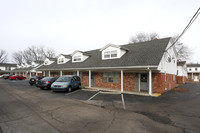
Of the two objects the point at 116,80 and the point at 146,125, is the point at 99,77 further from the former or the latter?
the point at 146,125

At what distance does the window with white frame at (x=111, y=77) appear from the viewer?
1300cm

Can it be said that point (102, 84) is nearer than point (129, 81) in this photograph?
No

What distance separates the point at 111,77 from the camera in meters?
13.4

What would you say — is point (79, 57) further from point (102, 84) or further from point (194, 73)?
point (194, 73)

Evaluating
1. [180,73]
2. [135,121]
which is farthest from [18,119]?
[180,73]

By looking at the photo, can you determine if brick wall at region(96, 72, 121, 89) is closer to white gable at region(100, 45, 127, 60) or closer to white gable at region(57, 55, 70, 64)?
white gable at region(100, 45, 127, 60)

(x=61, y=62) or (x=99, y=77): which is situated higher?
(x=61, y=62)

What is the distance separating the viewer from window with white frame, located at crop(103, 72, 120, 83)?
13.0m

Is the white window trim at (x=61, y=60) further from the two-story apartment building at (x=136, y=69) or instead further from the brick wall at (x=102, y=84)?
the brick wall at (x=102, y=84)

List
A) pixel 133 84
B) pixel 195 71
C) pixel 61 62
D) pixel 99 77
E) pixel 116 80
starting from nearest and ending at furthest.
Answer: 1. pixel 133 84
2. pixel 116 80
3. pixel 99 77
4. pixel 61 62
5. pixel 195 71

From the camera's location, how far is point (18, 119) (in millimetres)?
4398

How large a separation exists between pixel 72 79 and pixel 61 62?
10.8m

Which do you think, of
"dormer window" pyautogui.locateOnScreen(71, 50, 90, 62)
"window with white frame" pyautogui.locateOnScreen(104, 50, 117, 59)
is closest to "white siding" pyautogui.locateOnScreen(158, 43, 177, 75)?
"window with white frame" pyautogui.locateOnScreen(104, 50, 117, 59)

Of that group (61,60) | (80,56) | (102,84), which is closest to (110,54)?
(102,84)
